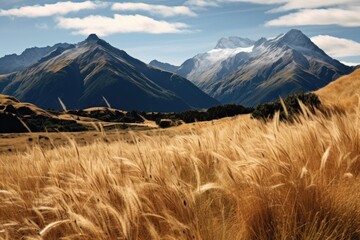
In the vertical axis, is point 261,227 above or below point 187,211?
below

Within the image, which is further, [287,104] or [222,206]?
[287,104]

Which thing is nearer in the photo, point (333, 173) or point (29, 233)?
point (29, 233)

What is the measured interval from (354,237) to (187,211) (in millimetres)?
1137

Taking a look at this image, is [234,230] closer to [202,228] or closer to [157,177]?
[202,228]

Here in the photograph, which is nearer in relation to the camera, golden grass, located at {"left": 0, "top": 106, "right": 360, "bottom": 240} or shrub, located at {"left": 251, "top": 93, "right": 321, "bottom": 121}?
golden grass, located at {"left": 0, "top": 106, "right": 360, "bottom": 240}

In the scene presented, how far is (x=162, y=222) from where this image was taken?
284 centimetres

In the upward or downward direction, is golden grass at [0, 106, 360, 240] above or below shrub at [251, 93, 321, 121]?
above

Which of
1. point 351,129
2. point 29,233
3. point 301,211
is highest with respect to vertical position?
point 351,129

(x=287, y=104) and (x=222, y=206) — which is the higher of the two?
(x=222, y=206)

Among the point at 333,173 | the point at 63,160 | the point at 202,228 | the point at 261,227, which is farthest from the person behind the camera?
the point at 63,160

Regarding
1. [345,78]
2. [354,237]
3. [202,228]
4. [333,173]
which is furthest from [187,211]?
[345,78]

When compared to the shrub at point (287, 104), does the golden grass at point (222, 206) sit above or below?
above

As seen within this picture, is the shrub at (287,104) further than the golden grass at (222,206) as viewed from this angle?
Yes

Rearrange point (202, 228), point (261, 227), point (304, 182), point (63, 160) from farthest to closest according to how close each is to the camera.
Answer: point (63, 160)
point (304, 182)
point (261, 227)
point (202, 228)
